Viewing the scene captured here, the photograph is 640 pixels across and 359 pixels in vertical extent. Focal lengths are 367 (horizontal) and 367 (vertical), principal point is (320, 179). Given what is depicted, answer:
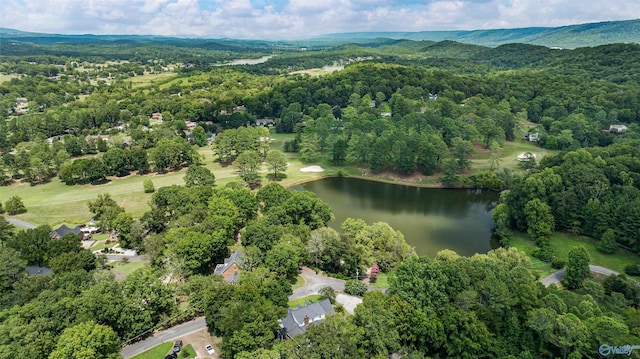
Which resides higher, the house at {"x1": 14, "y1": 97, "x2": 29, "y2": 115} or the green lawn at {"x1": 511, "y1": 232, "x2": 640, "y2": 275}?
the house at {"x1": 14, "y1": 97, "x2": 29, "y2": 115}

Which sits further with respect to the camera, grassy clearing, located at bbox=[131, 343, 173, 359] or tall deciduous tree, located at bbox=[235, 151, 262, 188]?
tall deciduous tree, located at bbox=[235, 151, 262, 188]

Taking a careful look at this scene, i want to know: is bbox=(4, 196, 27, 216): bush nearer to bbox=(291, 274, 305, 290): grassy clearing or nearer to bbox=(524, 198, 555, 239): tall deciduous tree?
bbox=(291, 274, 305, 290): grassy clearing

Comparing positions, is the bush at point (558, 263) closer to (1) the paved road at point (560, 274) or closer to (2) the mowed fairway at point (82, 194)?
(1) the paved road at point (560, 274)

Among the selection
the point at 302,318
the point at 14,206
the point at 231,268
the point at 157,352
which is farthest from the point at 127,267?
the point at 14,206

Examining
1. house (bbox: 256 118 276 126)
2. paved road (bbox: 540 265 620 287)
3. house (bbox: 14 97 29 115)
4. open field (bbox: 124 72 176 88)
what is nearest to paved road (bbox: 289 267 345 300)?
paved road (bbox: 540 265 620 287)

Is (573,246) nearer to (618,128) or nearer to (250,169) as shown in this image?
(250,169)

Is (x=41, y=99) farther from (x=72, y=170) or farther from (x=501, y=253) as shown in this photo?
(x=501, y=253)
